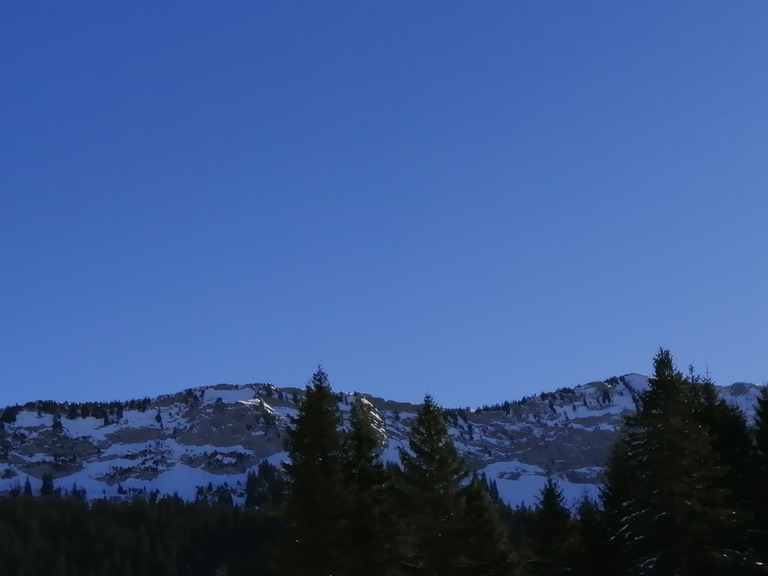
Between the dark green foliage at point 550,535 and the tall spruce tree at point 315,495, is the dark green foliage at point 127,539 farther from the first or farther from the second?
the tall spruce tree at point 315,495

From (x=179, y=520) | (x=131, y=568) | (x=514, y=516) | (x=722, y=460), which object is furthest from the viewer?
(x=179, y=520)

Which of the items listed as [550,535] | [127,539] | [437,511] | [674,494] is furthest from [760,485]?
[127,539]

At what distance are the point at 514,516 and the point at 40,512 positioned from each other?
92.5 m

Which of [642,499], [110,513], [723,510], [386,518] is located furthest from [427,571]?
[110,513]

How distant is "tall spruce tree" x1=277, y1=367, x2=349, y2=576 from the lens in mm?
32562

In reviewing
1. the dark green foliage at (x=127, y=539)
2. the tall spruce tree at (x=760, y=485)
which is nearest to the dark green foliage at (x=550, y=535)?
the tall spruce tree at (x=760, y=485)

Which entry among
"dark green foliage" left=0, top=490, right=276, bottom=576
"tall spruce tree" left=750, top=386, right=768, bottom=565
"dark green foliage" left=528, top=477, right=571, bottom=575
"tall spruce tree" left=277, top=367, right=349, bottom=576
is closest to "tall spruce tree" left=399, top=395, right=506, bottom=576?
"tall spruce tree" left=277, top=367, right=349, bottom=576

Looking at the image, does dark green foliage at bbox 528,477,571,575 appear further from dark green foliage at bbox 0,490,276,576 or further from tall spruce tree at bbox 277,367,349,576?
dark green foliage at bbox 0,490,276,576

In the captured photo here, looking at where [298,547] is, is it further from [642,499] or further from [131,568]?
[131,568]

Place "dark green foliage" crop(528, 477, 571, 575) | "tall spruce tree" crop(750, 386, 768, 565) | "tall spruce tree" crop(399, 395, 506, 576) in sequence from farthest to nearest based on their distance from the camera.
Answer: "dark green foliage" crop(528, 477, 571, 575) → "tall spruce tree" crop(750, 386, 768, 565) → "tall spruce tree" crop(399, 395, 506, 576)

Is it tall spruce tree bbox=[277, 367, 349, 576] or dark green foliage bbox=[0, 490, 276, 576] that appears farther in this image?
dark green foliage bbox=[0, 490, 276, 576]

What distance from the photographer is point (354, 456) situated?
1400 inches

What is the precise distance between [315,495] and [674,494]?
12.1 metres

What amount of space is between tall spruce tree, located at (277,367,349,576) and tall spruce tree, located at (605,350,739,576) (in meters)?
10.5
